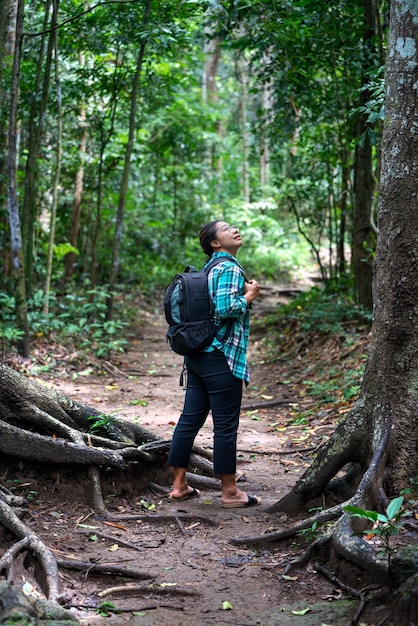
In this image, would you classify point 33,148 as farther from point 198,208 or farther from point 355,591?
point 198,208

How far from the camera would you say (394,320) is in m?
4.26

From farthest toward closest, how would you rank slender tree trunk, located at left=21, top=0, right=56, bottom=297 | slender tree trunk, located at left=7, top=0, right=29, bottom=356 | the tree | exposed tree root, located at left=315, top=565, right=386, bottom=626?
slender tree trunk, located at left=21, top=0, right=56, bottom=297 → slender tree trunk, located at left=7, top=0, right=29, bottom=356 → the tree → exposed tree root, located at left=315, top=565, right=386, bottom=626

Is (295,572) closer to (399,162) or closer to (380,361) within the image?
(380,361)

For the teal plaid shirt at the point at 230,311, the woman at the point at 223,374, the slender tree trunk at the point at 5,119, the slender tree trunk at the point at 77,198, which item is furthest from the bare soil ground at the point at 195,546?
the slender tree trunk at the point at 77,198

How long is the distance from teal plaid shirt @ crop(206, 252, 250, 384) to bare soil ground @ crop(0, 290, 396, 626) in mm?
1164

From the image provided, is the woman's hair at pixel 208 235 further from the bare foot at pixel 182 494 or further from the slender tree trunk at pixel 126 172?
the slender tree trunk at pixel 126 172

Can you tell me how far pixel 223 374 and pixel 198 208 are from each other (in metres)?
17.9

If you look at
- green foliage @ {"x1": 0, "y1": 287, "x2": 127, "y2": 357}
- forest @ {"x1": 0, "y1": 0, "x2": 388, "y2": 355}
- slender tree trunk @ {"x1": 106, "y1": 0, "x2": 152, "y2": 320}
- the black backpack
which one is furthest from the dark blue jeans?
slender tree trunk @ {"x1": 106, "y1": 0, "x2": 152, "y2": 320}

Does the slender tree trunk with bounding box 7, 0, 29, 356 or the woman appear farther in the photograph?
the slender tree trunk with bounding box 7, 0, 29, 356

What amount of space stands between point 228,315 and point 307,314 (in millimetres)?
7459

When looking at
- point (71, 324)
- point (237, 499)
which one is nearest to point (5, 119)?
point (71, 324)

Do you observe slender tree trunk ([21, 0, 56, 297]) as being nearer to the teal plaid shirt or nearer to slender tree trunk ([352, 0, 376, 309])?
slender tree trunk ([352, 0, 376, 309])

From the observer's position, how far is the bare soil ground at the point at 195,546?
3361 mm

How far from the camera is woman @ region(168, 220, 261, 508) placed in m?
4.94
